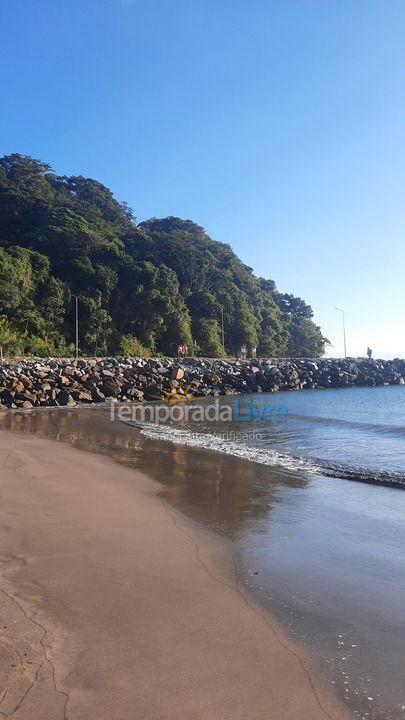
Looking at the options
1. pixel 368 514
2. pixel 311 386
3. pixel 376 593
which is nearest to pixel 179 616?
pixel 376 593

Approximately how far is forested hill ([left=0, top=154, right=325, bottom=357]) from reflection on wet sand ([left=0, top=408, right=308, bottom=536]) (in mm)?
27060

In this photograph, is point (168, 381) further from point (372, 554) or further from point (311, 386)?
point (372, 554)

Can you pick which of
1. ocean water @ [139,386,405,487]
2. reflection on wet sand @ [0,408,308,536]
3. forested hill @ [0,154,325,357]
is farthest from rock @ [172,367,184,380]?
reflection on wet sand @ [0,408,308,536]

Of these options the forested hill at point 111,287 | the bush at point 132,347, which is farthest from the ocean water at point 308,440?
the bush at point 132,347

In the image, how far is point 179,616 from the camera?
3.17m

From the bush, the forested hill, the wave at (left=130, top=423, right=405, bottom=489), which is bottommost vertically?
the wave at (left=130, top=423, right=405, bottom=489)

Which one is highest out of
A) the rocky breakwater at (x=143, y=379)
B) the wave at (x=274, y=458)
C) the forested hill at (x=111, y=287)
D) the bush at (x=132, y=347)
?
the forested hill at (x=111, y=287)

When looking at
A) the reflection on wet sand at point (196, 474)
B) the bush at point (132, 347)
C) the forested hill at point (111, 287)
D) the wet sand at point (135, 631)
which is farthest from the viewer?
the bush at point (132, 347)

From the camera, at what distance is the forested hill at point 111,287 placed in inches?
1734

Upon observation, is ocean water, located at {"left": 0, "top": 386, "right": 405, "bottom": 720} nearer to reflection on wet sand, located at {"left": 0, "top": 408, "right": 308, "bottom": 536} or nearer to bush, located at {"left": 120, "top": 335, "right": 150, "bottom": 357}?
reflection on wet sand, located at {"left": 0, "top": 408, "right": 308, "bottom": 536}

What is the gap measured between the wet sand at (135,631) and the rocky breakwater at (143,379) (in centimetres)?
1840

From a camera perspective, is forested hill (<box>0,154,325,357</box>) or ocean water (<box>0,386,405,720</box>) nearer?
ocean water (<box>0,386,405,720</box>)

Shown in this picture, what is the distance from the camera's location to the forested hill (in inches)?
1734

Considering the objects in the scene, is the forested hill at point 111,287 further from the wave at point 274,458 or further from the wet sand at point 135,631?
the wet sand at point 135,631
